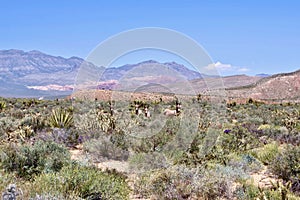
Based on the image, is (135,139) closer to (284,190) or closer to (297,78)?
(284,190)

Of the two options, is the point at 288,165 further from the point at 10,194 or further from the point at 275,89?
the point at 275,89

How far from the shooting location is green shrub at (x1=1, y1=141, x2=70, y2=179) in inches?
284

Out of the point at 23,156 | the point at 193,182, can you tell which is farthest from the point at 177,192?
the point at 23,156

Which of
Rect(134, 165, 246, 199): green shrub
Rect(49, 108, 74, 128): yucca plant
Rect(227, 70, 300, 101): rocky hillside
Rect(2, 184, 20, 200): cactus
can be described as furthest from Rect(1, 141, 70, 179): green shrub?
Rect(227, 70, 300, 101): rocky hillside

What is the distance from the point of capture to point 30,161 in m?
7.50

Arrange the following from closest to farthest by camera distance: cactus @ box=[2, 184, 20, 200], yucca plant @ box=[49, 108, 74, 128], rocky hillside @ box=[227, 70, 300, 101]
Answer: cactus @ box=[2, 184, 20, 200]
yucca plant @ box=[49, 108, 74, 128]
rocky hillside @ box=[227, 70, 300, 101]

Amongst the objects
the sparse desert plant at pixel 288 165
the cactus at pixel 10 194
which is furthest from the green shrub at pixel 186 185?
the cactus at pixel 10 194

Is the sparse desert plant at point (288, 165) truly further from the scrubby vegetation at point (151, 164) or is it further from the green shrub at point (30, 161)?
the green shrub at point (30, 161)

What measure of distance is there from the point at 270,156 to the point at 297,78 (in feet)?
263

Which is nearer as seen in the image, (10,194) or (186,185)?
(10,194)

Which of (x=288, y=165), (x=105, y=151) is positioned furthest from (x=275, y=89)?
(x=288, y=165)

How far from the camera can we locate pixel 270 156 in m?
9.28

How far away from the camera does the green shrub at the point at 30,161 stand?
23.6 ft

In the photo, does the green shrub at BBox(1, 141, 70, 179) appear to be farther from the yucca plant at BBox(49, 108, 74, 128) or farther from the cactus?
the yucca plant at BBox(49, 108, 74, 128)
